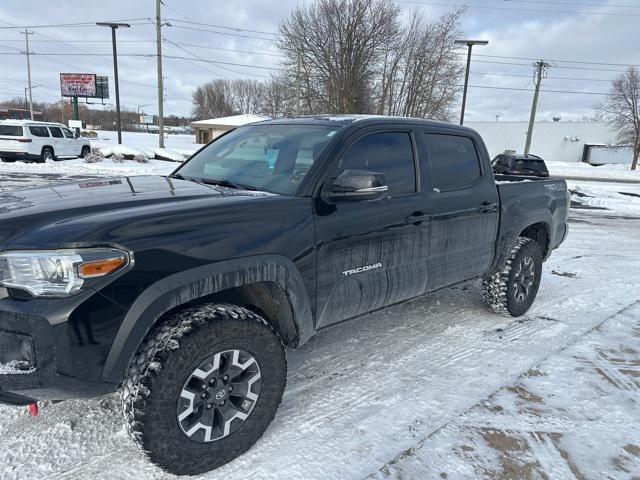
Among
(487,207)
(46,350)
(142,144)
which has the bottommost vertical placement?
(142,144)

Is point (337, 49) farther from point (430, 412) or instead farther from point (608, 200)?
point (430, 412)

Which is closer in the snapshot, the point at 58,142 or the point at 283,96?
the point at 58,142

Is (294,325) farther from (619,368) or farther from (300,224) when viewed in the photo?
(619,368)

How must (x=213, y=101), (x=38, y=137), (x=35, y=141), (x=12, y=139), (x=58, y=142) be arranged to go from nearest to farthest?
(x=12, y=139), (x=35, y=141), (x=38, y=137), (x=58, y=142), (x=213, y=101)

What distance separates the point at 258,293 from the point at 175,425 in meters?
0.82

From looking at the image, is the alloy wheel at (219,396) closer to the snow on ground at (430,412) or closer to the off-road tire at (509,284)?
the snow on ground at (430,412)

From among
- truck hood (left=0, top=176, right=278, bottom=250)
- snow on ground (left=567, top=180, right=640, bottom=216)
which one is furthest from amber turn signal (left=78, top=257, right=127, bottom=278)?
snow on ground (left=567, top=180, right=640, bottom=216)

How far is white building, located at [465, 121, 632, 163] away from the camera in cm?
5372

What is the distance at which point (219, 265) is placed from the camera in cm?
232

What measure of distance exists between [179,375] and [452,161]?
2790 mm

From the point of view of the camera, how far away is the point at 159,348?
2172 millimetres

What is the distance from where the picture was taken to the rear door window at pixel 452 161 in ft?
12.3

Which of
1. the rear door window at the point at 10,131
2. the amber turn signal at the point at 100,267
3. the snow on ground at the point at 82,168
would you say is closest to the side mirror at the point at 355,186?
the amber turn signal at the point at 100,267

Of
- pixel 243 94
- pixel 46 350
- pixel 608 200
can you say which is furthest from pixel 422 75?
pixel 243 94
